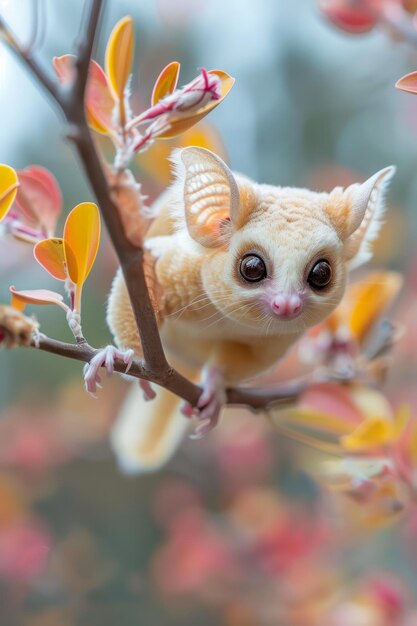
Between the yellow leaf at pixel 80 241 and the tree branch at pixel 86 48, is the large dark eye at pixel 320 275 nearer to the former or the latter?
the yellow leaf at pixel 80 241

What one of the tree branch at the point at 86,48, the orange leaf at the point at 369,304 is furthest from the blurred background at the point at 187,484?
the tree branch at the point at 86,48

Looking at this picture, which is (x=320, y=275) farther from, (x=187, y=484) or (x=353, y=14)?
(x=187, y=484)

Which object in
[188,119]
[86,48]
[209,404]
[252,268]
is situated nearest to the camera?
[86,48]

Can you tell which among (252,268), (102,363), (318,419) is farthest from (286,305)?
(318,419)

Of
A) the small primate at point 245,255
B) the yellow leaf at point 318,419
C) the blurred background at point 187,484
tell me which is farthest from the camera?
the blurred background at point 187,484

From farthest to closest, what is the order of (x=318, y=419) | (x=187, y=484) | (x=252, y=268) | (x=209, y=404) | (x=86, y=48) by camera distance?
1. (x=187, y=484)
2. (x=318, y=419)
3. (x=209, y=404)
4. (x=252, y=268)
5. (x=86, y=48)

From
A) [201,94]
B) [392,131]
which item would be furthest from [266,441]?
[201,94]
